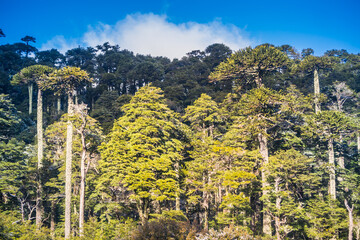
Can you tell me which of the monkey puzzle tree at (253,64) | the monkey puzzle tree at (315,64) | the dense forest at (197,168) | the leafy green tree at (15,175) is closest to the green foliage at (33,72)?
the dense forest at (197,168)

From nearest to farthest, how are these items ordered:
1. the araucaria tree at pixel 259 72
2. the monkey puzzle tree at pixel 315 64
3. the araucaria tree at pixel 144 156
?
the araucaria tree at pixel 144 156 → the araucaria tree at pixel 259 72 → the monkey puzzle tree at pixel 315 64

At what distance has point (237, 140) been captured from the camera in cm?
2095

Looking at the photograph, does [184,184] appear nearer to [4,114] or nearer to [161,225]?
[161,225]

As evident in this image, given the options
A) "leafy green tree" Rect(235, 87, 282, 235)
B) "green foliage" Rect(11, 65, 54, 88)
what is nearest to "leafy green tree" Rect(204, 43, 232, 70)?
"green foliage" Rect(11, 65, 54, 88)

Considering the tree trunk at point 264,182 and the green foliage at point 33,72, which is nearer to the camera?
the tree trunk at point 264,182

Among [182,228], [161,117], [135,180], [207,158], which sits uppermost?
[161,117]

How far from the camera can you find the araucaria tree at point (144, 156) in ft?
54.1

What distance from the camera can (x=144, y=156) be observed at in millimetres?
17953

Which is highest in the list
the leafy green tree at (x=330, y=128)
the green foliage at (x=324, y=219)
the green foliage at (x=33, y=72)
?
the green foliage at (x=33, y=72)

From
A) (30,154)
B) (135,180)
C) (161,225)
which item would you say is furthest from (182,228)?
(30,154)

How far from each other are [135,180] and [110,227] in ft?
10.6

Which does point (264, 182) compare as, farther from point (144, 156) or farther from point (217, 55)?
point (217, 55)

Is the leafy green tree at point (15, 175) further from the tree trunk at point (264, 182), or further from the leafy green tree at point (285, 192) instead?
the leafy green tree at point (285, 192)

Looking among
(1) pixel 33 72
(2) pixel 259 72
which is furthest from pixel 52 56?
(2) pixel 259 72
